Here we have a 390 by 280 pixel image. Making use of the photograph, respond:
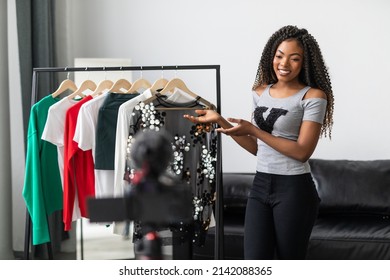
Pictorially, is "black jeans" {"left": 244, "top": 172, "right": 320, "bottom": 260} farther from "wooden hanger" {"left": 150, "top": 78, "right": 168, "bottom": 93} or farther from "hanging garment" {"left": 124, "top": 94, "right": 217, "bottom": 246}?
"wooden hanger" {"left": 150, "top": 78, "right": 168, "bottom": 93}

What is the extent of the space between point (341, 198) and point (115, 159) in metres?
1.52

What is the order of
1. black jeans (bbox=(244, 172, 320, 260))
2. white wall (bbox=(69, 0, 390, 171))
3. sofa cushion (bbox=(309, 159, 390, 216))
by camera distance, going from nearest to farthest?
1. black jeans (bbox=(244, 172, 320, 260))
2. sofa cushion (bbox=(309, 159, 390, 216))
3. white wall (bbox=(69, 0, 390, 171))

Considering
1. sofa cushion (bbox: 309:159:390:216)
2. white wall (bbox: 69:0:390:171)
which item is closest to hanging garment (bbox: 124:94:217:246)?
sofa cushion (bbox: 309:159:390:216)

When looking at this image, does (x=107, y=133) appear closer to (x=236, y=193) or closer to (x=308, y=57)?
(x=308, y=57)

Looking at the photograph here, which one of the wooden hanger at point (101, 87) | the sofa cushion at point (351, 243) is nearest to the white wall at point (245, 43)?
the sofa cushion at point (351, 243)

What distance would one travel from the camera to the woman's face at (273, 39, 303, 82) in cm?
188

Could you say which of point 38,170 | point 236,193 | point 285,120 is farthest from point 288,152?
point 236,193

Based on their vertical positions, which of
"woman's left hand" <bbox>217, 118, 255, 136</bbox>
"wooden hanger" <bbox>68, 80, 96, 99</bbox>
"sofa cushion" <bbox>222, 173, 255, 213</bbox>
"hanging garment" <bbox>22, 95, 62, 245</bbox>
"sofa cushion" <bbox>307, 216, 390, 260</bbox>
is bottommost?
"sofa cushion" <bbox>307, 216, 390, 260</bbox>

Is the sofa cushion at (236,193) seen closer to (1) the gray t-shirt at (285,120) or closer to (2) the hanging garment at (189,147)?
(2) the hanging garment at (189,147)

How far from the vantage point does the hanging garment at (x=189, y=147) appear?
2477 millimetres

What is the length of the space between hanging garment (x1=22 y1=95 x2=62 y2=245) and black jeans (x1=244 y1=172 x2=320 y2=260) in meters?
1.15

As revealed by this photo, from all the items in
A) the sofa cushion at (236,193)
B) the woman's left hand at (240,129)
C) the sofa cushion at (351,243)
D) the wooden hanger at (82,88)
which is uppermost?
the wooden hanger at (82,88)

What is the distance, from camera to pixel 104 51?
412 cm

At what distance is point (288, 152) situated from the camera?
187 cm
